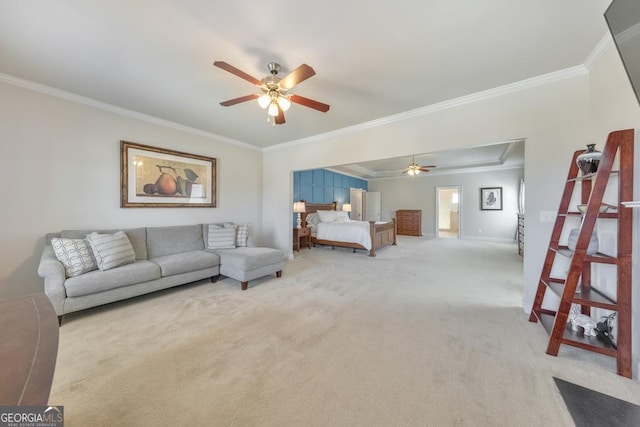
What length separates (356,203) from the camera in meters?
9.63

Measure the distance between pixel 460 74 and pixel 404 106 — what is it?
816 millimetres

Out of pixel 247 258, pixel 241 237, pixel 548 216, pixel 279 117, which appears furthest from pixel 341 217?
pixel 548 216

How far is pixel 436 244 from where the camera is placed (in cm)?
705

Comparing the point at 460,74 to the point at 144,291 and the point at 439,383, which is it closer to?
the point at 439,383

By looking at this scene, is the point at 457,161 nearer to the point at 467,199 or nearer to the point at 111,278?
the point at 467,199

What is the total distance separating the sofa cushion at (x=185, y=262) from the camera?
3.00 meters

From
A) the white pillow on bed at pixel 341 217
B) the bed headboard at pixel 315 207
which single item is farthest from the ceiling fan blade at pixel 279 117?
the white pillow on bed at pixel 341 217

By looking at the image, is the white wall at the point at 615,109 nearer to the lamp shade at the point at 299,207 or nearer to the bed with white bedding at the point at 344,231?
the bed with white bedding at the point at 344,231

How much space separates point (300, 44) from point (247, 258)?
257 cm

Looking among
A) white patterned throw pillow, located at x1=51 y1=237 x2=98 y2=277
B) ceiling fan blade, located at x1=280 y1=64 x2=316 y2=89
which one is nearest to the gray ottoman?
white patterned throw pillow, located at x1=51 y1=237 x2=98 y2=277

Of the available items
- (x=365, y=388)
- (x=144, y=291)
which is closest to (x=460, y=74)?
(x=365, y=388)

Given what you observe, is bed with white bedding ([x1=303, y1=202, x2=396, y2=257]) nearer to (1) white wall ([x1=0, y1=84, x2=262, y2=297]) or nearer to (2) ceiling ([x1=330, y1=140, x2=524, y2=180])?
(2) ceiling ([x1=330, y1=140, x2=524, y2=180])

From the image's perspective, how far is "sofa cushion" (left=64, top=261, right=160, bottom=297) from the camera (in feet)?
7.64

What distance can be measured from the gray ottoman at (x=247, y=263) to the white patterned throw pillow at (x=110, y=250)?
1.11 meters
